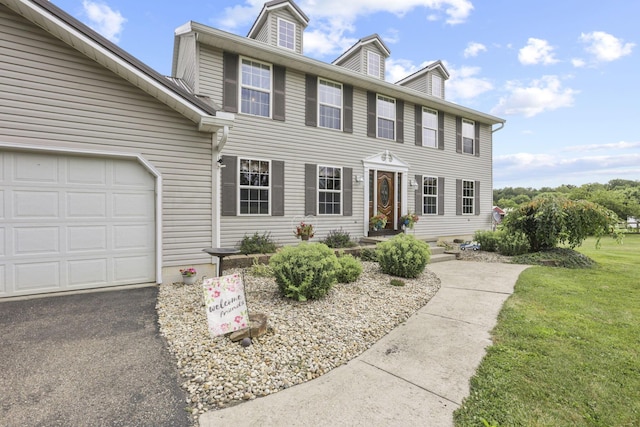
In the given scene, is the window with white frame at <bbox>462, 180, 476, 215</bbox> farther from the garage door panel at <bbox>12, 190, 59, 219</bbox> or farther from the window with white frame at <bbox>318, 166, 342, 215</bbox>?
the garage door panel at <bbox>12, 190, 59, 219</bbox>

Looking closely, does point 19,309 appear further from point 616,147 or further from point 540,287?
point 616,147

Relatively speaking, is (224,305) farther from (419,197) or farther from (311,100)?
(419,197)

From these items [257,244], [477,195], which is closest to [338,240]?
[257,244]

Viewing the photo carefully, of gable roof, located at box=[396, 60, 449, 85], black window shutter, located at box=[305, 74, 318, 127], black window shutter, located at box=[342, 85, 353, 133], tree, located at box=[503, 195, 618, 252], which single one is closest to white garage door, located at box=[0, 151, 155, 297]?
black window shutter, located at box=[305, 74, 318, 127]

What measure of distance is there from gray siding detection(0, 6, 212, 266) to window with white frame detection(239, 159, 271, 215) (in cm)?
189

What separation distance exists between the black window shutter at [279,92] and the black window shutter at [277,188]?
4.24 ft

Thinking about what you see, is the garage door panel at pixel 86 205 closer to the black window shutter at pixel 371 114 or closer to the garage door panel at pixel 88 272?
the garage door panel at pixel 88 272

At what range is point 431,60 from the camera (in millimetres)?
12414

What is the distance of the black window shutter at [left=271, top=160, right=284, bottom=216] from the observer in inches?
310

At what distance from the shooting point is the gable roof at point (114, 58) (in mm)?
4176

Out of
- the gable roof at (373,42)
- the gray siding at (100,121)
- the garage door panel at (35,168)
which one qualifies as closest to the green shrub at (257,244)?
the gray siding at (100,121)

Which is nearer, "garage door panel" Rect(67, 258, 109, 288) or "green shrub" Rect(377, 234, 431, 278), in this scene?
"garage door panel" Rect(67, 258, 109, 288)

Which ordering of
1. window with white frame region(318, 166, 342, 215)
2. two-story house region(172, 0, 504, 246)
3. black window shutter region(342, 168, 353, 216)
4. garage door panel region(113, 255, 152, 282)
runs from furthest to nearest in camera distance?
black window shutter region(342, 168, 353, 216)
window with white frame region(318, 166, 342, 215)
two-story house region(172, 0, 504, 246)
garage door panel region(113, 255, 152, 282)

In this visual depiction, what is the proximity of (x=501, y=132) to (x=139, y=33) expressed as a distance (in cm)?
1487
